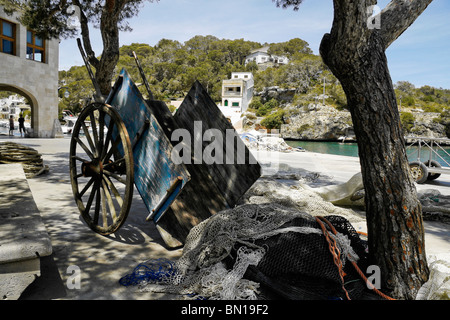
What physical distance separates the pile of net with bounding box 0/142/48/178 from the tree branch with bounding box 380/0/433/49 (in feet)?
24.7

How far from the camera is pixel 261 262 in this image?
2.62 metres

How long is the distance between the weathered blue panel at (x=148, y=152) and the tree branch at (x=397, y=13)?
2.10m

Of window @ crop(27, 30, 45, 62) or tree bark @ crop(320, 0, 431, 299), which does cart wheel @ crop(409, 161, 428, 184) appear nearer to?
tree bark @ crop(320, 0, 431, 299)

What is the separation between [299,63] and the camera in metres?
76.6

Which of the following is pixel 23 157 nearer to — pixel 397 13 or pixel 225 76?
pixel 397 13

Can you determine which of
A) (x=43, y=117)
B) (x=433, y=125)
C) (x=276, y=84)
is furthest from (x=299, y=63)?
(x=43, y=117)

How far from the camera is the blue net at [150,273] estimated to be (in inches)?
110

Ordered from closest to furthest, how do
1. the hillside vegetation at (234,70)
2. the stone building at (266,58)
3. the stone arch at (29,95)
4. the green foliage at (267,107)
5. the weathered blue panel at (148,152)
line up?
the weathered blue panel at (148,152) < the stone arch at (29,95) < the hillside vegetation at (234,70) < the green foliage at (267,107) < the stone building at (266,58)

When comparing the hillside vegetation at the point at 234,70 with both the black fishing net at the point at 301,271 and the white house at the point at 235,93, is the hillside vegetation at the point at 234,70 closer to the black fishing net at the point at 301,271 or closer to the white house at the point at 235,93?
the white house at the point at 235,93

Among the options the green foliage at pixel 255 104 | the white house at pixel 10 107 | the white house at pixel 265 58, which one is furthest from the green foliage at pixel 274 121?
the white house at pixel 10 107

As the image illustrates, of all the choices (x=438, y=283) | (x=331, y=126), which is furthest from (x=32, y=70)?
(x=331, y=126)

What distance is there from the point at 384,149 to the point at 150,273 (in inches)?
88.0

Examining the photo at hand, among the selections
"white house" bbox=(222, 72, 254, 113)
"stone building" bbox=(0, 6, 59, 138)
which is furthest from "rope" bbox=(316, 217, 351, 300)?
"white house" bbox=(222, 72, 254, 113)

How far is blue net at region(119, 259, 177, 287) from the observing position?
2785mm
